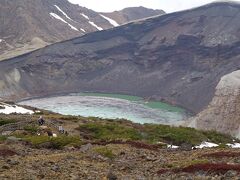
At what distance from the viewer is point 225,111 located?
310 feet

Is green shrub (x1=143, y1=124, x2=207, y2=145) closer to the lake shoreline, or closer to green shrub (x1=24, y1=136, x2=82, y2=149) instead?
Result: green shrub (x1=24, y1=136, x2=82, y2=149)

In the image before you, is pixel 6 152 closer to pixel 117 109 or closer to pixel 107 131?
pixel 107 131

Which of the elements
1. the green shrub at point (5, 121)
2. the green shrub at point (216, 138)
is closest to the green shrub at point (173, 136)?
the green shrub at point (216, 138)

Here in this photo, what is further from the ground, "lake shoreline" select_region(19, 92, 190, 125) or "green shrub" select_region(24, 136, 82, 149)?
"green shrub" select_region(24, 136, 82, 149)

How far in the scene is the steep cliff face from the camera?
90812mm

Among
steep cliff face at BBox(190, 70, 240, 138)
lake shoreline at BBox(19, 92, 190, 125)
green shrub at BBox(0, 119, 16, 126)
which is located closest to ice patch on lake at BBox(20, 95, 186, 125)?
lake shoreline at BBox(19, 92, 190, 125)

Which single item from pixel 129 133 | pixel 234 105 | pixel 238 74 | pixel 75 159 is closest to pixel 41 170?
pixel 75 159

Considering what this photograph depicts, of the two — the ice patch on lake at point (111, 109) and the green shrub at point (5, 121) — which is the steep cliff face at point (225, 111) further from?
the green shrub at point (5, 121)

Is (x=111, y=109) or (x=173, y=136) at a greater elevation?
(x=173, y=136)

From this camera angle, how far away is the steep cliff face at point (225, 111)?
90812mm

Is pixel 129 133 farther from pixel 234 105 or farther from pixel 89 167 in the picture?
pixel 234 105

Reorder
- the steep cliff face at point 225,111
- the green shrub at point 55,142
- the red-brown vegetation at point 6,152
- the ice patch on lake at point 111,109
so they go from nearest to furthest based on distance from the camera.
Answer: the red-brown vegetation at point 6,152 < the green shrub at point 55,142 < the steep cliff face at point 225,111 < the ice patch on lake at point 111,109

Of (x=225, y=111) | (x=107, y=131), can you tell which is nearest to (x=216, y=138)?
(x=107, y=131)

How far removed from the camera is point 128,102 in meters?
194
